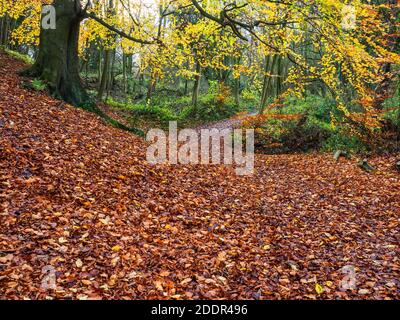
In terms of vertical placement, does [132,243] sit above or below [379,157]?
below

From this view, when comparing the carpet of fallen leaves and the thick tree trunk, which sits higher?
the thick tree trunk

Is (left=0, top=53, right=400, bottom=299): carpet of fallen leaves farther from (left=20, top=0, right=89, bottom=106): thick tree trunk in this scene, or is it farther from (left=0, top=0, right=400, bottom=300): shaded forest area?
(left=20, top=0, right=89, bottom=106): thick tree trunk

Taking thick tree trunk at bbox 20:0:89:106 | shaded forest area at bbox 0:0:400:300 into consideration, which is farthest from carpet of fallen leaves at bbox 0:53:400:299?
thick tree trunk at bbox 20:0:89:106

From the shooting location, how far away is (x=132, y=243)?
4.89 metres

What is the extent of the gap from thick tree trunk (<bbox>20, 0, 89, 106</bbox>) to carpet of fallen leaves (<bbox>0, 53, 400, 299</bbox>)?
1580 millimetres

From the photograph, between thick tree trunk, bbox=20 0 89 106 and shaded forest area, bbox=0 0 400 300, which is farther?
thick tree trunk, bbox=20 0 89 106

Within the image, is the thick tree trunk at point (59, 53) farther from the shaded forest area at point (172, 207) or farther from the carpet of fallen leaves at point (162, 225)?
the carpet of fallen leaves at point (162, 225)

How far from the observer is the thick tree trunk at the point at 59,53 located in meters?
10.8

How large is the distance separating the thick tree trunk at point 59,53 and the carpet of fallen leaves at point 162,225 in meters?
1.58

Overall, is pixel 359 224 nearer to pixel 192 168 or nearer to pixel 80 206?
pixel 192 168

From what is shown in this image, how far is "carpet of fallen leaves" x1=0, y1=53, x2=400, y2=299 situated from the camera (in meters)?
4.11

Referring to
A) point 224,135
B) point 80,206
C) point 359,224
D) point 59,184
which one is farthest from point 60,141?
point 224,135
